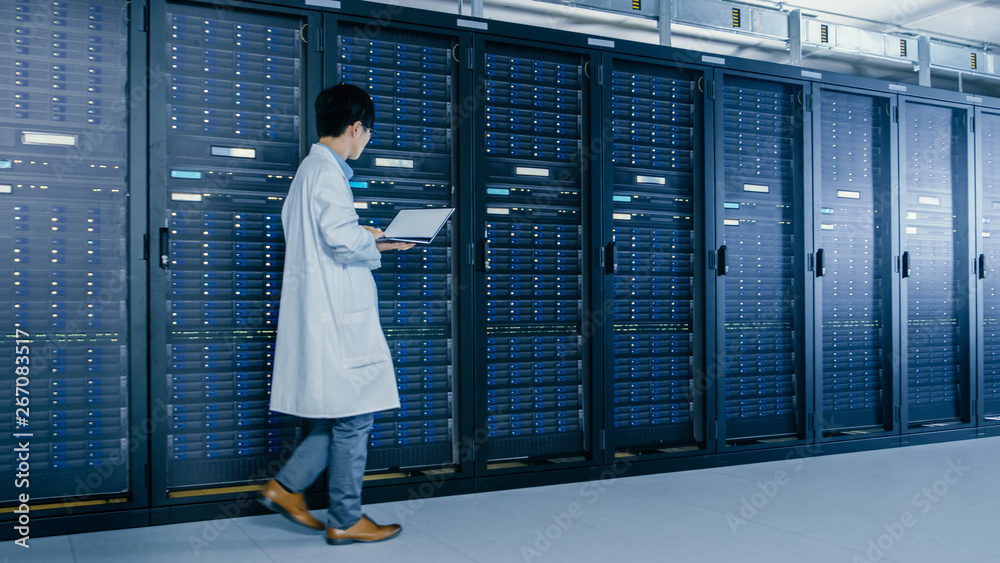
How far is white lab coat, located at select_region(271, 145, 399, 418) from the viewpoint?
8.26 ft

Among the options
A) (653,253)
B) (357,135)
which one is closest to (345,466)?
(357,135)

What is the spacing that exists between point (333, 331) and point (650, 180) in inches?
77.8

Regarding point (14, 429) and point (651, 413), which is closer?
point (14, 429)

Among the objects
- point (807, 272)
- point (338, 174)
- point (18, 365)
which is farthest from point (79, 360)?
point (807, 272)

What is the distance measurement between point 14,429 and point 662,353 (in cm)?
286

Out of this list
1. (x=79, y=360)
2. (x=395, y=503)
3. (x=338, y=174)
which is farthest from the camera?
(x=395, y=503)

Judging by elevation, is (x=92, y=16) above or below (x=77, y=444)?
above

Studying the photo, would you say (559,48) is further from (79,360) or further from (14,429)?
(14,429)

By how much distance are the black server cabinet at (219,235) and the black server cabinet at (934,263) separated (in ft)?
12.0

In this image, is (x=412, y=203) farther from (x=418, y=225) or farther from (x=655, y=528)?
(x=655, y=528)

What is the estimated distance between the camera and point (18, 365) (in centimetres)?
265

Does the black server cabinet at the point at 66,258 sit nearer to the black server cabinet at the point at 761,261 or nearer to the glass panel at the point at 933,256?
the black server cabinet at the point at 761,261

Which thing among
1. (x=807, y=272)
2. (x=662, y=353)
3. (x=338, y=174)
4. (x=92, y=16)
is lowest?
(x=662, y=353)

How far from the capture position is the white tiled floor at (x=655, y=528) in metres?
2.44
